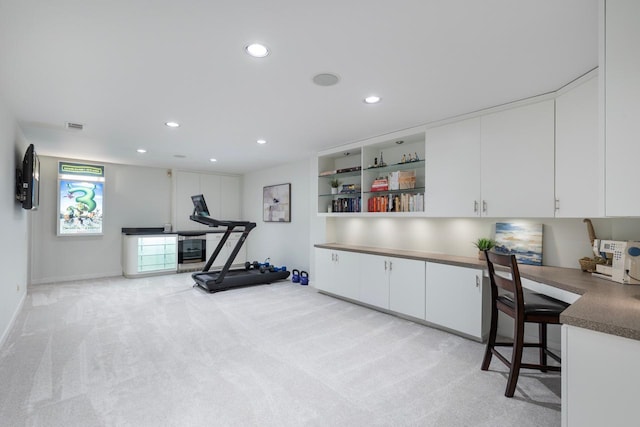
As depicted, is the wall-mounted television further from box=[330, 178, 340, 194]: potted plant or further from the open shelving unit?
box=[330, 178, 340, 194]: potted plant

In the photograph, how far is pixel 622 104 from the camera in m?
1.43

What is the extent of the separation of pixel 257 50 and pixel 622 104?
2.05m

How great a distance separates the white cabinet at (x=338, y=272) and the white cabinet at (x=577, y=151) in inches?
97.7

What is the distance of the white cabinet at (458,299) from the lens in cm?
307

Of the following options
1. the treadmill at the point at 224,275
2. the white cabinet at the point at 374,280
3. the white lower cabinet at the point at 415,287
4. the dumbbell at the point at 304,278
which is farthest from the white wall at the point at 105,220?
the white cabinet at the point at 374,280

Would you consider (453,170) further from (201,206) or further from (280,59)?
(201,206)

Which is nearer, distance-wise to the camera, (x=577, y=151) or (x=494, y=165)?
(x=577, y=151)

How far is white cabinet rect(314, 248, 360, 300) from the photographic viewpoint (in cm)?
437

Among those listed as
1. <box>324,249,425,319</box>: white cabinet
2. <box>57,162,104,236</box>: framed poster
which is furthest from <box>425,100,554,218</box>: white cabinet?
<box>57,162,104,236</box>: framed poster

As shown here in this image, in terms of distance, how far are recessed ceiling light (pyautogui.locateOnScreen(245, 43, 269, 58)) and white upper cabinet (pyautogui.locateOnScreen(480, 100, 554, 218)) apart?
238 centimetres

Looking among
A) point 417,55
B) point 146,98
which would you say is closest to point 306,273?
point 146,98

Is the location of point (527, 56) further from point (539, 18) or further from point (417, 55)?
point (417, 55)

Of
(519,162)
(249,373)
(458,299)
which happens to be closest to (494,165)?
(519,162)

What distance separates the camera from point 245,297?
4793 mm
